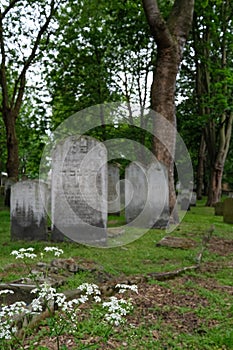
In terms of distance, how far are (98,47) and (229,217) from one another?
37.0 ft

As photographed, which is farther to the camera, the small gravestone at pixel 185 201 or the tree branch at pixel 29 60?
the small gravestone at pixel 185 201

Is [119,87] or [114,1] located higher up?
[114,1]

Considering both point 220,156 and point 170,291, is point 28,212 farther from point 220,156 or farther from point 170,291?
point 220,156

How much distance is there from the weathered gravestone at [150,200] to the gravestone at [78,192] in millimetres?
3296

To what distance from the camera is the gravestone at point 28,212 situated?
838 cm

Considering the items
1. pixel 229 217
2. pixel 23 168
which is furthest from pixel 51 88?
pixel 23 168

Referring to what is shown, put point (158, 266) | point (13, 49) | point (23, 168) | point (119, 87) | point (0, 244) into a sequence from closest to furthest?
point (158, 266) < point (0, 244) < point (13, 49) < point (119, 87) < point (23, 168)

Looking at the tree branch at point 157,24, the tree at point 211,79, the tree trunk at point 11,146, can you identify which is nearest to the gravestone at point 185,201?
the tree at point 211,79

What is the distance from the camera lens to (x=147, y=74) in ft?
70.6

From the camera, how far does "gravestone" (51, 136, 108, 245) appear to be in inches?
321

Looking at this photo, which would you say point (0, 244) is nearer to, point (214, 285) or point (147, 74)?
point (214, 285)

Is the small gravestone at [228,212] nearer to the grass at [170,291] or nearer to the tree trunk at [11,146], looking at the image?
the grass at [170,291]

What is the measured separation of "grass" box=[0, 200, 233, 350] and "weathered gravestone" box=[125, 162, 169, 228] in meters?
2.11

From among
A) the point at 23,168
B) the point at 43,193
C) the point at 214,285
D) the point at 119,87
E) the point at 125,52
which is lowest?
the point at 214,285
